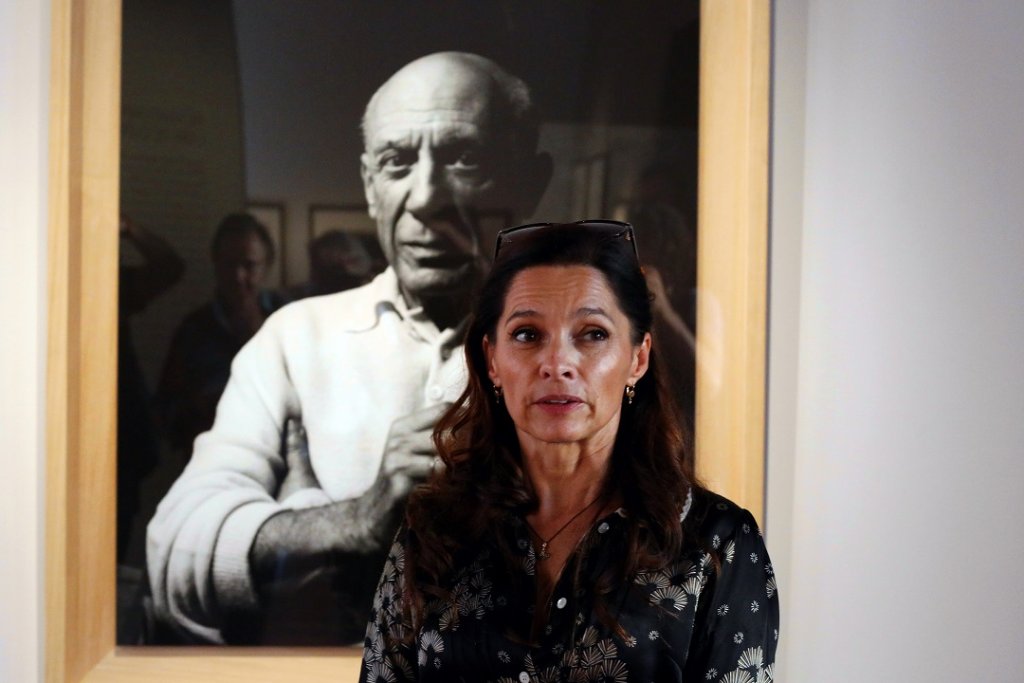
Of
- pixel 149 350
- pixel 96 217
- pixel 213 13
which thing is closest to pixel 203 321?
pixel 149 350

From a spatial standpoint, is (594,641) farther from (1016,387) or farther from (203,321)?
(203,321)

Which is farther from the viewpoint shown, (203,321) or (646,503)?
(203,321)

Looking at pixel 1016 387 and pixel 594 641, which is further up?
pixel 1016 387

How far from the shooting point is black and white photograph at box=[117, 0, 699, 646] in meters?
1.80

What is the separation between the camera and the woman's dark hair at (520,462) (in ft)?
→ 4.14

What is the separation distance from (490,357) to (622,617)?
376 mm

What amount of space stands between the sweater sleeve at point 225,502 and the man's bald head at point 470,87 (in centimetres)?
45

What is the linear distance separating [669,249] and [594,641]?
0.83 m

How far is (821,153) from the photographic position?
1767 mm

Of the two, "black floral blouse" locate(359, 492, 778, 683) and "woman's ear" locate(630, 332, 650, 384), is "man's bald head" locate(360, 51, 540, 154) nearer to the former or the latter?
"woman's ear" locate(630, 332, 650, 384)

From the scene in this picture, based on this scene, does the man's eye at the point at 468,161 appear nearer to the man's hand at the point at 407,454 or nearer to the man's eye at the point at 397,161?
the man's eye at the point at 397,161

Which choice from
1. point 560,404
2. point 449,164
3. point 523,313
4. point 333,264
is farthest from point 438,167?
point 560,404

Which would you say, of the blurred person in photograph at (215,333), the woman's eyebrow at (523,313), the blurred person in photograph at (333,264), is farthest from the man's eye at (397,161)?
the woman's eyebrow at (523,313)

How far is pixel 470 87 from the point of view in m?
1.82
